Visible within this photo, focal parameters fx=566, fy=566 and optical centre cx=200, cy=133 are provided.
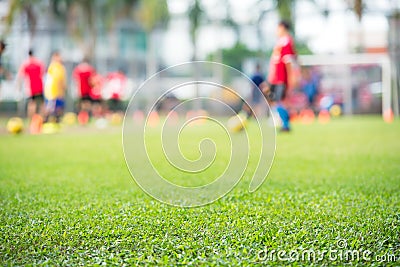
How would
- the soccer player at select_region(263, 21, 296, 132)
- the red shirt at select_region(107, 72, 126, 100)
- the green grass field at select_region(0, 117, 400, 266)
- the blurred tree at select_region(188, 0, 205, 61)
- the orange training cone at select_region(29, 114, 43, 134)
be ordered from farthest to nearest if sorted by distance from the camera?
the blurred tree at select_region(188, 0, 205, 61) < the red shirt at select_region(107, 72, 126, 100) < the orange training cone at select_region(29, 114, 43, 134) < the soccer player at select_region(263, 21, 296, 132) < the green grass field at select_region(0, 117, 400, 266)

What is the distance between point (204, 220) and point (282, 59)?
7674 millimetres

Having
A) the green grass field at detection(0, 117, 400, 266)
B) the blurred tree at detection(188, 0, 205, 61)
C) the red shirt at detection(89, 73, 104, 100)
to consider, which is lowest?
the green grass field at detection(0, 117, 400, 266)

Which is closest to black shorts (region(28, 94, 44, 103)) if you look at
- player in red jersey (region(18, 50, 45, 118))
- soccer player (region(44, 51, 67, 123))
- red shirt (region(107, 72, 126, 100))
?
player in red jersey (region(18, 50, 45, 118))

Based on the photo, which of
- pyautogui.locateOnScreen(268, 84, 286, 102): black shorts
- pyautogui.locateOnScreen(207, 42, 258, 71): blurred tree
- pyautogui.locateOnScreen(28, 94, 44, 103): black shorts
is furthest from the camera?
pyautogui.locateOnScreen(207, 42, 258, 71): blurred tree

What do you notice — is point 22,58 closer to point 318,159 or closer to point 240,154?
point 318,159

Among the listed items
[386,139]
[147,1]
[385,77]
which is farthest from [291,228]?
[147,1]

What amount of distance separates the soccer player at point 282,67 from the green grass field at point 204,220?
4803mm

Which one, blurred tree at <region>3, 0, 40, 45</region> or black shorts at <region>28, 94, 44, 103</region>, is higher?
blurred tree at <region>3, 0, 40, 45</region>

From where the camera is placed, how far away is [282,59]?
10.5 m

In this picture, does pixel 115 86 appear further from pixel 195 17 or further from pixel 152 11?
pixel 195 17

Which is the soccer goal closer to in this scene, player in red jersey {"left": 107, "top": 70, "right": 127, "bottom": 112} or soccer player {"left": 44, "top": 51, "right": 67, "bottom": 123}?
player in red jersey {"left": 107, "top": 70, "right": 127, "bottom": 112}

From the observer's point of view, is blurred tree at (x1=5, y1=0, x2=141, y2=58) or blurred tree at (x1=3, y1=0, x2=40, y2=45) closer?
blurred tree at (x1=3, y1=0, x2=40, y2=45)

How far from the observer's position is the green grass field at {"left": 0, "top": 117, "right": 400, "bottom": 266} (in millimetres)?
2512

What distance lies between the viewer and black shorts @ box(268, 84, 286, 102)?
35.0 ft
